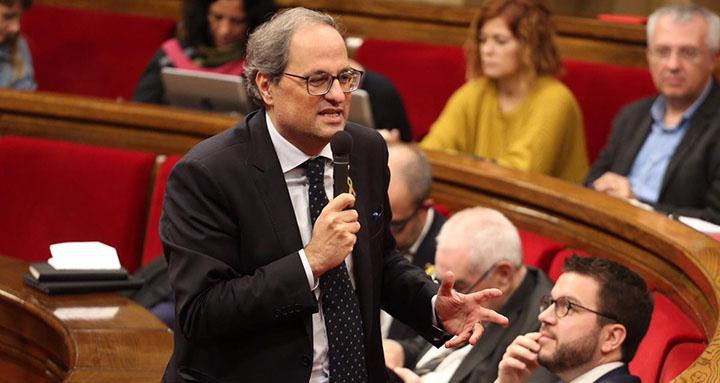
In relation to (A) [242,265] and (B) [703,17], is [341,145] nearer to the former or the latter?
(A) [242,265]

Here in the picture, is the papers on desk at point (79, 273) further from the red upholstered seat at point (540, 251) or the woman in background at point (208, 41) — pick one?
the woman in background at point (208, 41)

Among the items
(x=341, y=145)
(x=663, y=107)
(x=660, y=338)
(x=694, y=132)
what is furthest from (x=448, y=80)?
(x=341, y=145)

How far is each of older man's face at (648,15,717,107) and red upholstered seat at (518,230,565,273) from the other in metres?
0.51

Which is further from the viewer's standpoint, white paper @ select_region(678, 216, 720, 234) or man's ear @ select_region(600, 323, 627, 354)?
white paper @ select_region(678, 216, 720, 234)

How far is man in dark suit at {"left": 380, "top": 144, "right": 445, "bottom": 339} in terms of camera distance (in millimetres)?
2035

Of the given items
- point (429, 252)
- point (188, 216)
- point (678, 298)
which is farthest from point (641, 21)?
point (188, 216)

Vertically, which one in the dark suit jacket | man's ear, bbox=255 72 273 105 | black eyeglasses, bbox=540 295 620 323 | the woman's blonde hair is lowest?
the dark suit jacket

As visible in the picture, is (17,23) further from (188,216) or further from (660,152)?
(188,216)

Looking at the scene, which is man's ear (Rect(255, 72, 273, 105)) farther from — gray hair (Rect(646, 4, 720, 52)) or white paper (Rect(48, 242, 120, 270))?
gray hair (Rect(646, 4, 720, 52))

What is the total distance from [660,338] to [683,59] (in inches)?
33.7

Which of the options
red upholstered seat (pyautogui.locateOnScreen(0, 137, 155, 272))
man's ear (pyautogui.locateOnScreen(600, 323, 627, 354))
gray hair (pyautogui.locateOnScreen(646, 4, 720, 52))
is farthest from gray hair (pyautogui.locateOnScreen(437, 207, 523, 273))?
red upholstered seat (pyautogui.locateOnScreen(0, 137, 155, 272))

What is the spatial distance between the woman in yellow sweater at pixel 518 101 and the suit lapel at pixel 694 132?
307 mm

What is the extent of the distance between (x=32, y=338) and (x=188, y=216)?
0.64 metres

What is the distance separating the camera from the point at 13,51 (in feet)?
9.80
